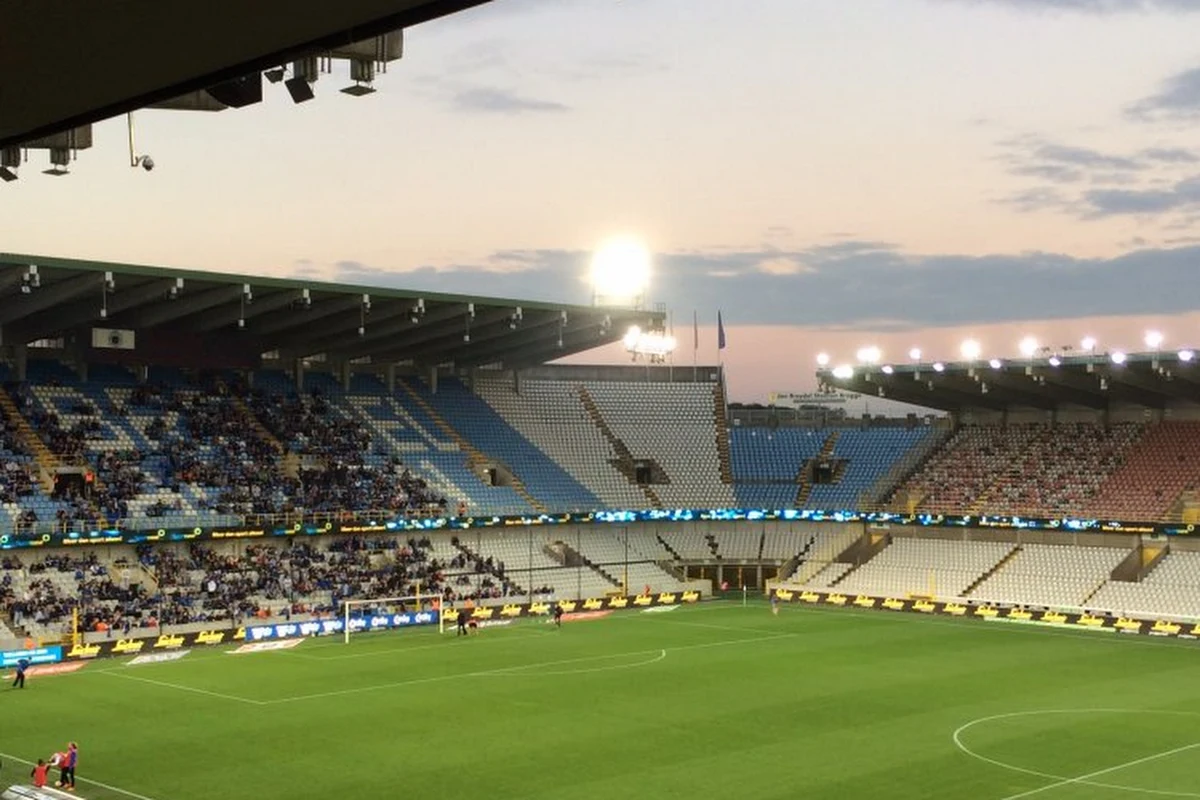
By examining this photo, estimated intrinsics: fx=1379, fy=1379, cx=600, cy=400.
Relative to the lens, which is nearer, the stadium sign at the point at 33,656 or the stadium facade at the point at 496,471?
the stadium sign at the point at 33,656

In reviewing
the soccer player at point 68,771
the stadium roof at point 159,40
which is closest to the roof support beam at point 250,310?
the soccer player at point 68,771

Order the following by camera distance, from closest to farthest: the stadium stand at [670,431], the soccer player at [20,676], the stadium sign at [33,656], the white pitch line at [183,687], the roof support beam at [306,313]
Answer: the white pitch line at [183,687], the soccer player at [20,676], the stadium sign at [33,656], the roof support beam at [306,313], the stadium stand at [670,431]

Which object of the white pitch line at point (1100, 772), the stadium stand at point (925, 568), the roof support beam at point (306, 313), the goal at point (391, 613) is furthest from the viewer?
the stadium stand at point (925, 568)

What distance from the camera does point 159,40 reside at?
30.0 ft

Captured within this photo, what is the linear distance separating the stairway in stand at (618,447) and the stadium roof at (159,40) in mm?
70132

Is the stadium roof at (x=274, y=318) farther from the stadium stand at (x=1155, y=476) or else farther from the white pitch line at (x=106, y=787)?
the stadium stand at (x=1155, y=476)

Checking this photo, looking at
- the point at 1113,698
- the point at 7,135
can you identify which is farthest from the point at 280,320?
the point at 7,135

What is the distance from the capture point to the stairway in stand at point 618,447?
266ft

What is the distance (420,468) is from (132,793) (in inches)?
1678

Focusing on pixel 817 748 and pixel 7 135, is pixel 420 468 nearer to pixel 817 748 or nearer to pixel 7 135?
pixel 817 748

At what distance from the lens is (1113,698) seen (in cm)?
4275

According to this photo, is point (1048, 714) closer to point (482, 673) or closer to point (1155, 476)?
point (482, 673)

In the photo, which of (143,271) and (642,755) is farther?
(143,271)

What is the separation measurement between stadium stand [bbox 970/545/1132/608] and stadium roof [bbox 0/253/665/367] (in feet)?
78.8
